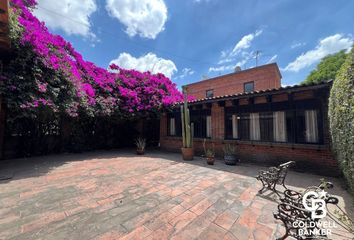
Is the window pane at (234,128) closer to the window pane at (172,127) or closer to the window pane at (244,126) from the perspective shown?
the window pane at (244,126)

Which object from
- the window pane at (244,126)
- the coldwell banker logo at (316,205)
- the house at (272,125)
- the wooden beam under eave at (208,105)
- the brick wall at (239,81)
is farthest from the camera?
the brick wall at (239,81)

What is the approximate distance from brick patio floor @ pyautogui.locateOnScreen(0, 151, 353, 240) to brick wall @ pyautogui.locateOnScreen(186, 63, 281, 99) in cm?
1268

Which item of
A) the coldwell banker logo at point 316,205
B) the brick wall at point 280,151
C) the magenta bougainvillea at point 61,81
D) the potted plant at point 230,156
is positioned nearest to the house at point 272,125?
the brick wall at point 280,151

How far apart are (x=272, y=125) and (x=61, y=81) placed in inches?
331

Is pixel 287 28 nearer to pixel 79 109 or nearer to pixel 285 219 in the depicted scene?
pixel 285 219

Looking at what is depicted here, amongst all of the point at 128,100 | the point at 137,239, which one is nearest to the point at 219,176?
→ the point at 137,239

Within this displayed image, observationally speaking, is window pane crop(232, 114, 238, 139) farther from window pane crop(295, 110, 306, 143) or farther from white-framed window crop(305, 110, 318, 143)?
white-framed window crop(305, 110, 318, 143)

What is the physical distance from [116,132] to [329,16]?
12.0m

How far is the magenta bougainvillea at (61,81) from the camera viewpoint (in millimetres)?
4992

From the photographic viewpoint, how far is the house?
16.2 feet

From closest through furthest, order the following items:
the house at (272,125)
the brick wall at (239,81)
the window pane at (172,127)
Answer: the house at (272,125) < the window pane at (172,127) < the brick wall at (239,81)

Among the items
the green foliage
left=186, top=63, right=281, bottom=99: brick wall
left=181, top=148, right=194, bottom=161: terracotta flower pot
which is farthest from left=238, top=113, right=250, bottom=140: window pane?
the green foliage

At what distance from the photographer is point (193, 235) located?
207 cm

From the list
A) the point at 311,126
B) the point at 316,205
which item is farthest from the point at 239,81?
the point at 316,205
